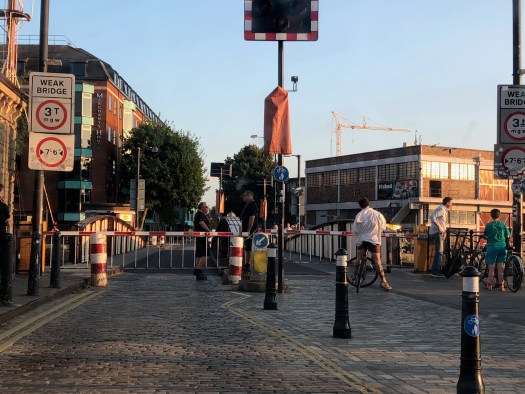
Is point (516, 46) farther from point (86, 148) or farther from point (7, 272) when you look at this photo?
point (86, 148)

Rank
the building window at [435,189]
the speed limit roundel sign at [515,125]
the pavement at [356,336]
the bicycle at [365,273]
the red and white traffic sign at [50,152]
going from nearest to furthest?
the pavement at [356,336]
the speed limit roundel sign at [515,125]
the red and white traffic sign at [50,152]
the bicycle at [365,273]
the building window at [435,189]

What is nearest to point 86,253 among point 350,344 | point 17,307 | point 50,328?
point 17,307

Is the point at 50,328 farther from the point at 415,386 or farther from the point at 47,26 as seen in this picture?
the point at 47,26

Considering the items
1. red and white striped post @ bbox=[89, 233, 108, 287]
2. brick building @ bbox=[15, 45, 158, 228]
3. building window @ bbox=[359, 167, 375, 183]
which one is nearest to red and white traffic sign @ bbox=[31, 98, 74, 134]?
red and white striped post @ bbox=[89, 233, 108, 287]

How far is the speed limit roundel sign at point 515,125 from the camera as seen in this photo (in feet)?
36.7

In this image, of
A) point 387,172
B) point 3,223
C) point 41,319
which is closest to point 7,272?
point 3,223

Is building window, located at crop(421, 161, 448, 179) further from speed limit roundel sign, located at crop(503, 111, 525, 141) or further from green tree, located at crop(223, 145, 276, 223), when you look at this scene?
speed limit roundel sign, located at crop(503, 111, 525, 141)

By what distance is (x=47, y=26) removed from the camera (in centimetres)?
1329

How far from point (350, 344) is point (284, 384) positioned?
7.23 ft

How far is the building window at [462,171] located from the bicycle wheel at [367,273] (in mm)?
60363

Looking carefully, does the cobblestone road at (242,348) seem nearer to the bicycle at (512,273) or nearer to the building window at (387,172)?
the bicycle at (512,273)

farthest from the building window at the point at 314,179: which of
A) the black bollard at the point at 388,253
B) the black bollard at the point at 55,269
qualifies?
the black bollard at the point at 55,269

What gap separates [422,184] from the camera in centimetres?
6988

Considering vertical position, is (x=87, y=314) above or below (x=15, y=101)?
below
